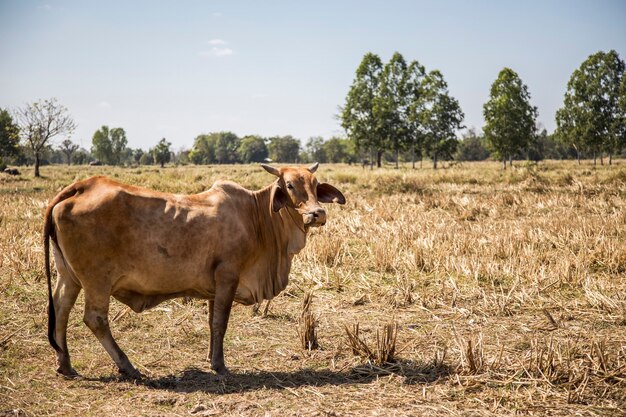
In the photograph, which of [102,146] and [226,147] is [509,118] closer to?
[102,146]

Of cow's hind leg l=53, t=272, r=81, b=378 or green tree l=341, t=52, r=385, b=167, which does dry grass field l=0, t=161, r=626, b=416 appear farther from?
A: green tree l=341, t=52, r=385, b=167

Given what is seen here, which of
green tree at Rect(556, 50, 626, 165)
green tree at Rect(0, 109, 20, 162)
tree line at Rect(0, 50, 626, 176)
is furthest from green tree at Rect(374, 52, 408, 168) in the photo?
green tree at Rect(0, 109, 20, 162)

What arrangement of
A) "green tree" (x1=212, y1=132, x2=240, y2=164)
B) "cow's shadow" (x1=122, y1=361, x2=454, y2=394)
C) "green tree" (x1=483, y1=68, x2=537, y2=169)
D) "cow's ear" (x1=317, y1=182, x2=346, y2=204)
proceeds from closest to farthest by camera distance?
"cow's shadow" (x1=122, y1=361, x2=454, y2=394), "cow's ear" (x1=317, y1=182, x2=346, y2=204), "green tree" (x1=483, y1=68, x2=537, y2=169), "green tree" (x1=212, y1=132, x2=240, y2=164)

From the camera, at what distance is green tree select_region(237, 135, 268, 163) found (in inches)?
5036

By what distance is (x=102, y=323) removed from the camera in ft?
15.9

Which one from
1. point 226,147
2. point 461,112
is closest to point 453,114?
point 461,112

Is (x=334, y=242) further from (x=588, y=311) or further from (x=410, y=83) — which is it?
(x=410, y=83)

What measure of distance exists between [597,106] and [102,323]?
62544 mm

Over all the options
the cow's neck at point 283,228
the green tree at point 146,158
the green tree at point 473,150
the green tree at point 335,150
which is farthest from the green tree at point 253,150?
the cow's neck at point 283,228

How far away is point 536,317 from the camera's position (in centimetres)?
651

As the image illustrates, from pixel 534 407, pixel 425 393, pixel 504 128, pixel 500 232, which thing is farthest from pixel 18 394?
pixel 504 128

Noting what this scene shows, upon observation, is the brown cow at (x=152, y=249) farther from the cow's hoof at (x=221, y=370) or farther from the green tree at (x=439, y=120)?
the green tree at (x=439, y=120)

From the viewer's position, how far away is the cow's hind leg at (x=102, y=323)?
4.79 m

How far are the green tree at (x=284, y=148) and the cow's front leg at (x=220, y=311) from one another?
408ft
